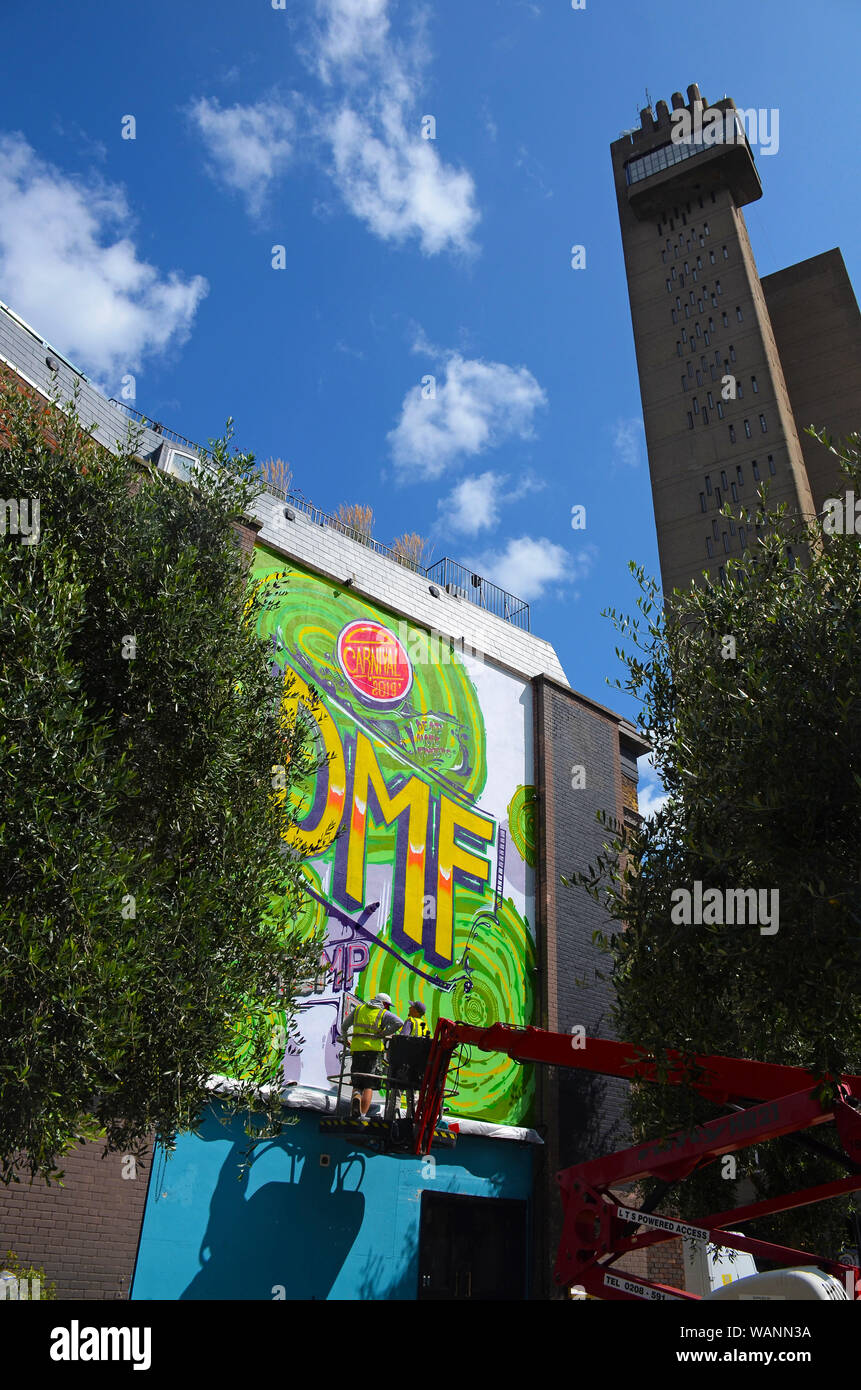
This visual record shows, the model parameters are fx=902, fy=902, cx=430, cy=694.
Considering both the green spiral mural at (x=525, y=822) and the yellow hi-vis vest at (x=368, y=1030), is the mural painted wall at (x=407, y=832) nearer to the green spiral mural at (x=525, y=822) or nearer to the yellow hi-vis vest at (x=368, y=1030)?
the green spiral mural at (x=525, y=822)

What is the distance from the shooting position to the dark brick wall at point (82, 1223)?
14.3m

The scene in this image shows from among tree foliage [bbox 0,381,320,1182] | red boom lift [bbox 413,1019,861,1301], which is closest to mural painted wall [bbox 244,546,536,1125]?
tree foliage [bbox 0,381,320,1182]

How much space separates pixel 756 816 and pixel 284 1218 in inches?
509

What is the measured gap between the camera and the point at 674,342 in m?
69.9

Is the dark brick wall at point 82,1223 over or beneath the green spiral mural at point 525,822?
beneath

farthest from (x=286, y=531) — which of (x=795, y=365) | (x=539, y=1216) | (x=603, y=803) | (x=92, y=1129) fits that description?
(x=795, y=365)

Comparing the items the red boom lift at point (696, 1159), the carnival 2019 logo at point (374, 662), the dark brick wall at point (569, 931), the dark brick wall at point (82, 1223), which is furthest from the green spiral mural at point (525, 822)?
the dark brick wall at point (82, 1223)

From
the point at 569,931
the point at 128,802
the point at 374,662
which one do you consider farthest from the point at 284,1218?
the point at 374,662

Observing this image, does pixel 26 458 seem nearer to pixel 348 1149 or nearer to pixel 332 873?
pixel 332 873

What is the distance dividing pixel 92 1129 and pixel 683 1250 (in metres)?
19.2

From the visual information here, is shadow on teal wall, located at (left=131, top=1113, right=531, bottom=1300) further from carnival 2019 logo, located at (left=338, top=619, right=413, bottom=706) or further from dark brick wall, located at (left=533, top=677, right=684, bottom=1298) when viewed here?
carnival 2019 logo, located at (left=338, top=619, right=413, bottom=706)

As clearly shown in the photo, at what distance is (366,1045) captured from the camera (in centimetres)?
1853

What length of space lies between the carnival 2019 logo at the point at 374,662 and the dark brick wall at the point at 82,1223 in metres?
11.6

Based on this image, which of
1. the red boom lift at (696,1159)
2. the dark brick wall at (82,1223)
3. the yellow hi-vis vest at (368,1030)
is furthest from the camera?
the yellow hi-vis vest at (368,1030)
